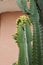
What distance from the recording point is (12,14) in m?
4.68

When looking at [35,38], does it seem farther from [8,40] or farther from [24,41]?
[8,40]

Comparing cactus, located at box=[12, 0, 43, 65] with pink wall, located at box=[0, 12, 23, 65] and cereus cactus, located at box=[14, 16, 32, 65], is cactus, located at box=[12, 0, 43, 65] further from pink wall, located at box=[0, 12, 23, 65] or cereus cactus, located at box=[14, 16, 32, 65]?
pink wall, located at box=[0, 12, 23, 65]

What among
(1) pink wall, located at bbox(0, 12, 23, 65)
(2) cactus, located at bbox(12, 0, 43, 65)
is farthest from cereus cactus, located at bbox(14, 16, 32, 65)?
(1) pink wall, located at bbox(0, 12, 23, 65)

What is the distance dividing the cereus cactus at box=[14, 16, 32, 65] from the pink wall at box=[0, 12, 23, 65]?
329 centimetres

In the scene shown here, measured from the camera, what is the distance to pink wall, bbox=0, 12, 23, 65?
451 centimetres

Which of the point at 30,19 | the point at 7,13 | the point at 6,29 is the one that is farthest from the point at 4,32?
the point at 30,19

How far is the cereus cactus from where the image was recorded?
1148 mm

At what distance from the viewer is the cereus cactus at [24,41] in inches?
45.2

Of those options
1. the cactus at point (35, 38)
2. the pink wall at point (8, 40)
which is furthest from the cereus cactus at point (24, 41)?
the pink wall at point (8, 40)

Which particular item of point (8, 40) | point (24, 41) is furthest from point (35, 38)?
point (8, 40)

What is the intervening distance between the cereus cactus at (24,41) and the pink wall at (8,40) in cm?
329

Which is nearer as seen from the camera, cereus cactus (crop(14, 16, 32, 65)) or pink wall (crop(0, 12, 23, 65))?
cereus cactus (crop(14, 16, 32, 65))

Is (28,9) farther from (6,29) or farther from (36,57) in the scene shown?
(6,29)

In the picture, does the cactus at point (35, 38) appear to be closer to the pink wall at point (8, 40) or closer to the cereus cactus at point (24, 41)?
the cereus cactus at point (24, 41)
